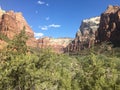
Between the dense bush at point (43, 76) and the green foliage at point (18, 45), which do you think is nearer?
the dense bush at point (43, 76)

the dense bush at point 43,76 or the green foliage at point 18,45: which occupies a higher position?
the green foliage at point 18,45

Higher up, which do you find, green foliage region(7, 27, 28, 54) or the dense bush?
green foliage region(7, 27, 28, 54)

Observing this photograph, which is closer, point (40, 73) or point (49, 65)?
point (40, 73)

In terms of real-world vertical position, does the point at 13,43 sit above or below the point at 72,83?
above

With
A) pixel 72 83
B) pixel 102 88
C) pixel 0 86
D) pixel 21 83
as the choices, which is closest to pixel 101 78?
pixel 102 88

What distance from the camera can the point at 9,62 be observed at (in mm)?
48156

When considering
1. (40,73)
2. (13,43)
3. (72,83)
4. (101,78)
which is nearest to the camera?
(40,73)

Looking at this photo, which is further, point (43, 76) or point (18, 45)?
point (18, 45)

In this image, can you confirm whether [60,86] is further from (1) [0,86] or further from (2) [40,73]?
(1) [0,86]

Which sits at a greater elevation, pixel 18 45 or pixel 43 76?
pixel 18 45

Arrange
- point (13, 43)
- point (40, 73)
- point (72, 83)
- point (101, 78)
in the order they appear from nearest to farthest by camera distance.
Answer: point (40, 73)
point (101, 78)
point (72, 83)
point (13, 43)

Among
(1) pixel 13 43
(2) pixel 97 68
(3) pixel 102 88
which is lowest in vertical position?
(3) pixel 102 88

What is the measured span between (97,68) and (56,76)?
7.35 metres

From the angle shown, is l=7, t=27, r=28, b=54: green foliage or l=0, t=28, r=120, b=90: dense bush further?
l=7, t=27, r=28, b=54: green foliage
